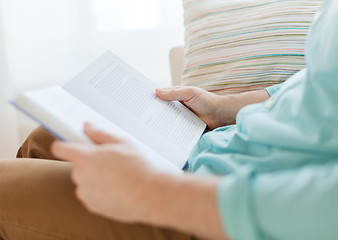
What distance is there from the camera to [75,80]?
2.15 feet

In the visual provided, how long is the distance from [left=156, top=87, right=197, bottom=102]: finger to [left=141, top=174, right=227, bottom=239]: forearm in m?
0.40

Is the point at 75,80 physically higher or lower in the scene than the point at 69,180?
higher

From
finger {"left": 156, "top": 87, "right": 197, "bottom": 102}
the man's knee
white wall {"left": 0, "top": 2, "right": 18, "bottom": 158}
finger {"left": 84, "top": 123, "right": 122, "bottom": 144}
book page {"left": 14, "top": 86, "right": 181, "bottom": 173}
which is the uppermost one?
book page {"left": 14, "top": 86, "right": 181, "bottom": 173}

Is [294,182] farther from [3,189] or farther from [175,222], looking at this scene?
[3,189]

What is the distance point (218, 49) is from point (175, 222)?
66cm

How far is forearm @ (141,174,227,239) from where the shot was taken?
16.4 inches

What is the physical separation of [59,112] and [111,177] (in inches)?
5.3

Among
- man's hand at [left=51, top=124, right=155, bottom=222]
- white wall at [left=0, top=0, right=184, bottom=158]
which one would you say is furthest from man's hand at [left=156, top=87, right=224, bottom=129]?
white wall at [left=0, top=0, right=184, bottom=158]

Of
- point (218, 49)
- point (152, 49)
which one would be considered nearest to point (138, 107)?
point (218, 49)

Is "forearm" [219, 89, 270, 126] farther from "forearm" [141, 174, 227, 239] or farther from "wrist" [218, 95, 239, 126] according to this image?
"forearm" [141, 174, 227, 239]

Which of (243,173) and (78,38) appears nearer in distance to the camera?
(243,173)

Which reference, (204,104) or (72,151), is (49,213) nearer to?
(72,151)

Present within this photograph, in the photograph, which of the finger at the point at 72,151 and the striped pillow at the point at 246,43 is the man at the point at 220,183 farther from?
the striped pillow at the point at 246,43

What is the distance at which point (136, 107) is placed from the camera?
2.35ft
